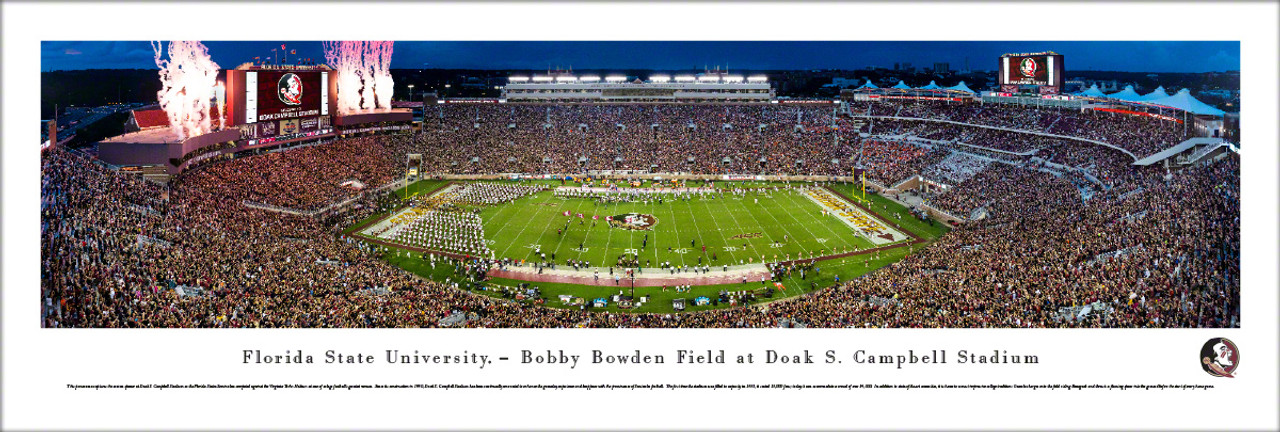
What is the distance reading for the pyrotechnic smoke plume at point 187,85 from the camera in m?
38.4

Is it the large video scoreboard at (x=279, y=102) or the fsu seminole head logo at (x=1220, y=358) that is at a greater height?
the large video scoreboard at (x=279, y=102)

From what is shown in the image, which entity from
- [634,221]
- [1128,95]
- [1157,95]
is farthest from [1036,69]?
[634,221]

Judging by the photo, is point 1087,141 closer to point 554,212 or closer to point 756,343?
point 554,212

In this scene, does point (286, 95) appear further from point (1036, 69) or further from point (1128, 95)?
point (1128, 95)

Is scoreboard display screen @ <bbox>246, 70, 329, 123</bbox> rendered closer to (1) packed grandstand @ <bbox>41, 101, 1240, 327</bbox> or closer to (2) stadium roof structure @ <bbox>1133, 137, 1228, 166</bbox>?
(1) packed grandstand @ <bbox>41, 101, 1240, 327</bbox>

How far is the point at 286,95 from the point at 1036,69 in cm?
4807

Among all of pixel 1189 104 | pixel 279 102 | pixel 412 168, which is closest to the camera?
pixel 1189 104

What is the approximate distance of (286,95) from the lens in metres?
46.3

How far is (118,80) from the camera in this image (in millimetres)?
51594

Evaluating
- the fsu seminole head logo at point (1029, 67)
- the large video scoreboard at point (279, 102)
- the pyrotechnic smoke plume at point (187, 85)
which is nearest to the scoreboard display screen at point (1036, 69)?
the fsu seminole head logo at point (1029, 67)

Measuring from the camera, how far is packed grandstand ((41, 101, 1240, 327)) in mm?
18828

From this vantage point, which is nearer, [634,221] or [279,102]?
[634,221]

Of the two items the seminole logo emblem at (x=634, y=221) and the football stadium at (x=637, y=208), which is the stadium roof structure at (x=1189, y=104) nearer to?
the football stadium at (x=637, y=208)

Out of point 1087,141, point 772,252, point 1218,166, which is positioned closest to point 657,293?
point 772,252
